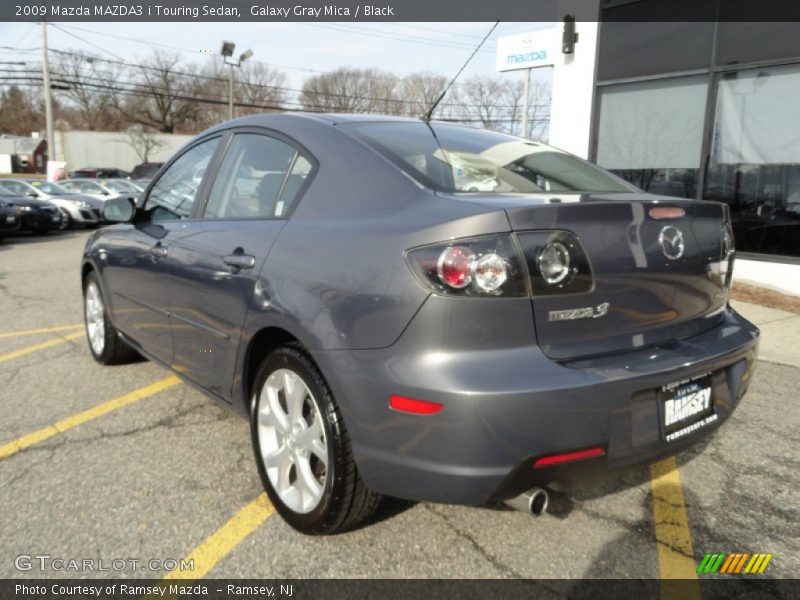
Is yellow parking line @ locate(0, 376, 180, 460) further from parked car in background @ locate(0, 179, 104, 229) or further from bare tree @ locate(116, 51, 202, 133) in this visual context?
bare tree @ locate(116, 51, 202, 133)

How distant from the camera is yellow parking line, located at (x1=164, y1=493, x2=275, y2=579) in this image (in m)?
2.21

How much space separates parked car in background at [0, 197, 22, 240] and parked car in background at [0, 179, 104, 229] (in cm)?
219

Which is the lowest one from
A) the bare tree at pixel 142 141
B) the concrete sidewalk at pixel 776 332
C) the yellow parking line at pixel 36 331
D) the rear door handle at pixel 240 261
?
the yellow parking line at pixel 36 331

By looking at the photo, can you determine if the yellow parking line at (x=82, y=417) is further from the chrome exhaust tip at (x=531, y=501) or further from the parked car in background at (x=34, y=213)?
the parked car in background at (x=34, y=213)

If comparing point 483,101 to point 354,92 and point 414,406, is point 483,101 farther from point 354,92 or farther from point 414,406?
point 414,406

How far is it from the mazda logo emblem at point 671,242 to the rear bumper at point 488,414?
0.38 meters

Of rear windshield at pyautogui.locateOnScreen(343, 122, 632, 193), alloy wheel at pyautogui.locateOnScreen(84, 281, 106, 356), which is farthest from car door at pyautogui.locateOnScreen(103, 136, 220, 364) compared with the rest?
rear windshield at pyautogui.locateOnScreen(343, 122, 632, 193)

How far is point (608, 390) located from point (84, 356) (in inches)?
167

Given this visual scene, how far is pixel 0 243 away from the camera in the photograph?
46.5 feet

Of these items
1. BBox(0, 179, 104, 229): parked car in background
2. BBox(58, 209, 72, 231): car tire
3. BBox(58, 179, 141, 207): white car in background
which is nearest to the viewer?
BBox(58, 209, 72, 231): car tire

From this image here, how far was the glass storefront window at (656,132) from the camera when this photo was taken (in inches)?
333

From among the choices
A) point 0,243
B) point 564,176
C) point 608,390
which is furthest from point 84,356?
point 0,243

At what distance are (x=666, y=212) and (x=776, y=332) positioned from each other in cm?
432

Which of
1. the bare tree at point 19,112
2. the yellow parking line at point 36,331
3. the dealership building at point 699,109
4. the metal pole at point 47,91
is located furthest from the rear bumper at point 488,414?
the bare tree at point 19,112
